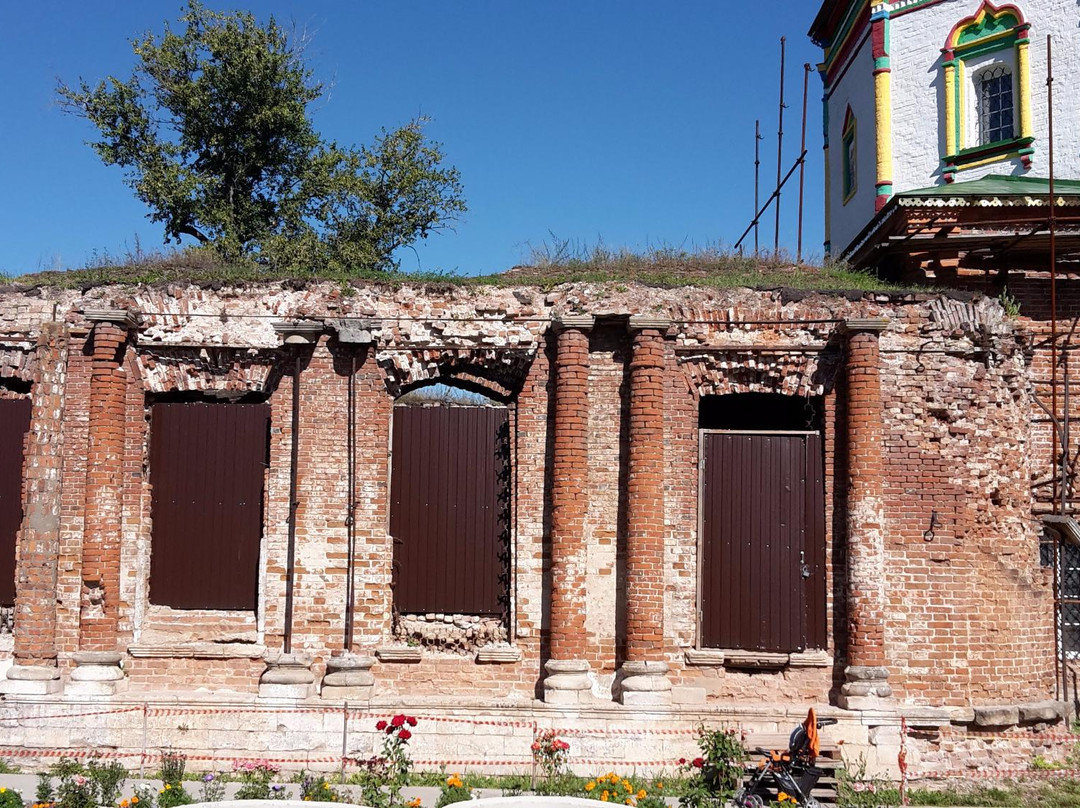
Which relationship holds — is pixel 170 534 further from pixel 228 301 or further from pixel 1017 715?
pixel 1017 715

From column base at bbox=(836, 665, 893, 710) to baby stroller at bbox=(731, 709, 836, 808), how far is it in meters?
Result: 1.18

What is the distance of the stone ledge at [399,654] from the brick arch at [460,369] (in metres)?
2.67

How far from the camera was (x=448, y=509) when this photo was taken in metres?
9.59

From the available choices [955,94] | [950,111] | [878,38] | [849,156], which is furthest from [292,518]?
[849,156]

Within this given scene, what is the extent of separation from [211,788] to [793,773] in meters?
4.93

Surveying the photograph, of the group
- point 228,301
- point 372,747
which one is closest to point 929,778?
point 372,747

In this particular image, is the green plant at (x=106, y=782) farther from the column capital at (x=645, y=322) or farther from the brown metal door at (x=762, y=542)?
the column capital at (x=645, y=322)

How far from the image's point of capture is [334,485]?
9422 millimetres

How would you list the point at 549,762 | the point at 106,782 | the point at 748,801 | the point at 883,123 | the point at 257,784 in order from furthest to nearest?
1. the point at 883,123
2. the point at 549,762
3. the point at 257,784
4. the point at 748,801
5. the point at 106,782

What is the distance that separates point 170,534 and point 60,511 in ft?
3.63

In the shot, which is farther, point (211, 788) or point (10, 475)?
point (10, 475)

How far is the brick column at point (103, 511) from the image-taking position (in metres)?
9.12

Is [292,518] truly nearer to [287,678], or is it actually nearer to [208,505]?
[208,505]

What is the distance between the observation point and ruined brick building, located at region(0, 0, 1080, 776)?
8977 millimetres
